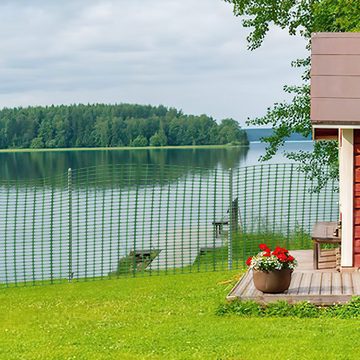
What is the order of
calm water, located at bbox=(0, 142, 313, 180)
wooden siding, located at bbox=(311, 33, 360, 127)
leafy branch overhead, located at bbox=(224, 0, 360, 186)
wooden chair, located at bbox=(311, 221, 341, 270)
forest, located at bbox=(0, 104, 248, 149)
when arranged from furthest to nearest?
1. forest, located at bbox=(0, 104, 248, 149)
2. calm water, located at bbox=(0, 142, 313, 180)
3. leafy branch overhead, located at bbox=(224, 0, 360, 186)
4. wooden chair, located at bbox=(311, 221, 341, 270)
5. wooden siding, located at bbox=(311, 33, 360, 127)

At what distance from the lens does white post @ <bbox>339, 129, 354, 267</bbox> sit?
40.7 ft

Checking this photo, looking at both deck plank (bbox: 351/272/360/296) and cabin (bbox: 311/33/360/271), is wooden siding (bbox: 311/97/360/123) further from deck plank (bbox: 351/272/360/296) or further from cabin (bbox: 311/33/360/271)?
deck plank (bbox: 351/272/360/296)

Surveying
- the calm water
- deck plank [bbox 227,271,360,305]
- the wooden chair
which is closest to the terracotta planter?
deck plank [bbox 227,271,360,305]

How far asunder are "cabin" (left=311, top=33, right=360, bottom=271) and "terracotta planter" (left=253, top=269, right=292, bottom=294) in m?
2.03

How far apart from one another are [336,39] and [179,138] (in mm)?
62549

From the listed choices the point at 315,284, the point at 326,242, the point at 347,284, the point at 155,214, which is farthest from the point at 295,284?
the point at 155,214

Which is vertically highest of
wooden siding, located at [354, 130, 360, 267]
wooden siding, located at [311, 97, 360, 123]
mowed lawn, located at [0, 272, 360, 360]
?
wooden siding, located at [311, 97, 360, 123]

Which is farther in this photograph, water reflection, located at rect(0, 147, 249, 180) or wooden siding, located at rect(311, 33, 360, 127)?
water reflection, located at rect(0, 147, 249, 180)

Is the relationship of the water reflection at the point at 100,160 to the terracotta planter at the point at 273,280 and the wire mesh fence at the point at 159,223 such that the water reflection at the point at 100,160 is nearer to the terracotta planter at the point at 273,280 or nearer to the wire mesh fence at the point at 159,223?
the wire mesh fence at the point at 159,223

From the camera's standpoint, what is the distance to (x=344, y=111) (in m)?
12.0

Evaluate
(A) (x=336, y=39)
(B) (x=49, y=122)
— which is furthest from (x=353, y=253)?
(B) (x=49, y=122)

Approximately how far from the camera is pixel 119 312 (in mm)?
11312

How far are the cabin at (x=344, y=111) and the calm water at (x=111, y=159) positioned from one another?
4467 cm

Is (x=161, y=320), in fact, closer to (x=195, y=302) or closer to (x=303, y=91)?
(x=195, y=302)
